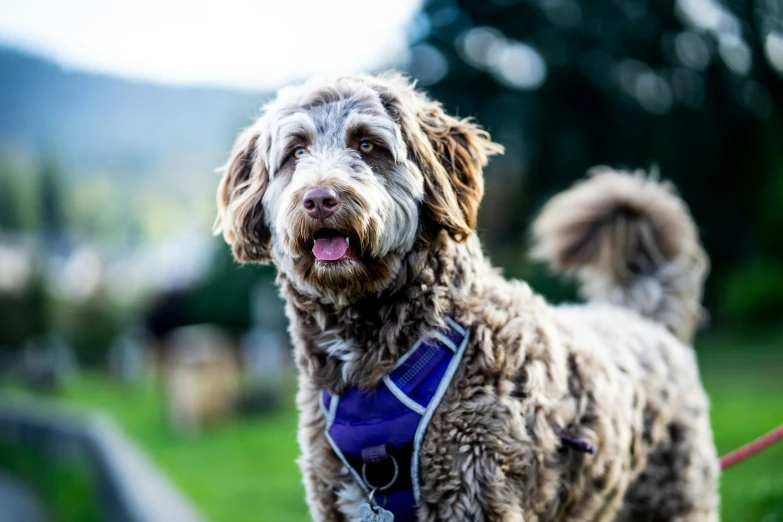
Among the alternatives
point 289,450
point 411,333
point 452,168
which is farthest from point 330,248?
point 289,450

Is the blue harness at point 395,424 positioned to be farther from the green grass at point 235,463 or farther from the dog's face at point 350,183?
the green grass at point 235,463

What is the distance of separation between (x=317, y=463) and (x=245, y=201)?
3.93ft

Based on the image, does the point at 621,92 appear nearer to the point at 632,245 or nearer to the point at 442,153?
the point at 632,245

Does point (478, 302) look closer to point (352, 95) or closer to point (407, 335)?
point (407, 335)

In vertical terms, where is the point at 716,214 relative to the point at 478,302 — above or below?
below

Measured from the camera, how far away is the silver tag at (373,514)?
326 cm

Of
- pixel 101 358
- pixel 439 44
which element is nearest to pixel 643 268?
pixel 439 44

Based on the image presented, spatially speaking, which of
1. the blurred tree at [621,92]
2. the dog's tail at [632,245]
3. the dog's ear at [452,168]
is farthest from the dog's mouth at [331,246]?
the blurred tree at [621,92]

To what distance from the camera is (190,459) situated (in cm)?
1448

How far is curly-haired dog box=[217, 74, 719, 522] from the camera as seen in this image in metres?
3.24

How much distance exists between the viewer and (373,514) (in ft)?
10.8

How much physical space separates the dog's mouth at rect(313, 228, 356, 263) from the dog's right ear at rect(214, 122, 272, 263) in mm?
470

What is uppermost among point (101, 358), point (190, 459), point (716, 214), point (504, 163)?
point (504, 163)

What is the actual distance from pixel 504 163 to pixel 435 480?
26149 mm
